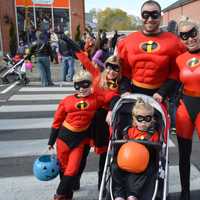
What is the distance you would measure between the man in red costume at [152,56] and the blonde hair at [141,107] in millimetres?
281

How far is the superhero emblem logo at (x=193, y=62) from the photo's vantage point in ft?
12.0

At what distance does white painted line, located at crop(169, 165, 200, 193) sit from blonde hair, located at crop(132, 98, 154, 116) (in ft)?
4.38

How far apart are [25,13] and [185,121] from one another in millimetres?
26248

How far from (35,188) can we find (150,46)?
7.14 feet

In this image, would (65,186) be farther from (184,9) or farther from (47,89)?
(184,9)

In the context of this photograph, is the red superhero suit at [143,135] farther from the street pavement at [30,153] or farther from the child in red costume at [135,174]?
the street pavement at [30,153]

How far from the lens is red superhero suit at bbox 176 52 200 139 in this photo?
3.69 meters

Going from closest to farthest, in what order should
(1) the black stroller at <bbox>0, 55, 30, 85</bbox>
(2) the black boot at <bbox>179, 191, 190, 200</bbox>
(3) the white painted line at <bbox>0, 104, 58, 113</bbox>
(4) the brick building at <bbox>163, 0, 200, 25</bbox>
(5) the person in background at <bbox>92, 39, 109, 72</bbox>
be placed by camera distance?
(2) the black boot at <bbox>179, 191, 190, 200</bbox> < (3) the white painted line at <bbox>0, 104, 58, 113</bbox> < (5) the person in background at <bbox>92, 39, 109, 72</bbox> < (1) the black stroller at <bbox>0, 55, 30, 85</bbox> < (4) the brick building at <bbox>163, 0, 200, 25</bbox>

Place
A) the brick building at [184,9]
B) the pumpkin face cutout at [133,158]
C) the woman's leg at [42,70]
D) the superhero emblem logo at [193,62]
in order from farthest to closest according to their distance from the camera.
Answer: the brick building at [184,9] < the woman's leg at [42,70] < the superhero emblem logo at [193,62] < the pumpkin face cutout at [133,158]

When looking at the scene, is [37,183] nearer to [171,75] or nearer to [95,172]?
[95,172]

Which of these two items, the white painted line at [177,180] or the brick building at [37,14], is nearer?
the white painted line at [177,180]

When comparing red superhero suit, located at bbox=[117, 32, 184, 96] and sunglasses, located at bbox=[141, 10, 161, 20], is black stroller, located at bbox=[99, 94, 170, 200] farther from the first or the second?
sunglasses, located at bbox=[141, 10, 161, 20]

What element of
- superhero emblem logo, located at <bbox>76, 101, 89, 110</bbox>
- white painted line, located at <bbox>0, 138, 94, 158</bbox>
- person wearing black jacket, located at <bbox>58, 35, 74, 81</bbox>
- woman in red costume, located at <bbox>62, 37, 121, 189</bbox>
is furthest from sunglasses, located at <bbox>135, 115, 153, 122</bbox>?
person wearing black jacket, located at <bbox>58, 35, 74, 81</bbox>

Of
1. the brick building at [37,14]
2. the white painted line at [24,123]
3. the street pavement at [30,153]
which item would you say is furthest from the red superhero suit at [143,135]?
the brick building at [37,14]
